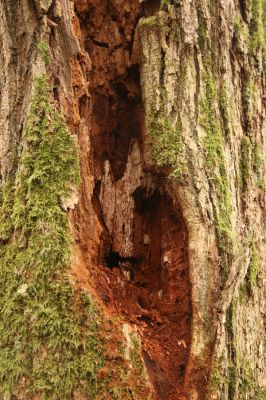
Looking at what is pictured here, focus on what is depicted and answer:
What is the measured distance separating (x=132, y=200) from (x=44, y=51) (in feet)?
2.89

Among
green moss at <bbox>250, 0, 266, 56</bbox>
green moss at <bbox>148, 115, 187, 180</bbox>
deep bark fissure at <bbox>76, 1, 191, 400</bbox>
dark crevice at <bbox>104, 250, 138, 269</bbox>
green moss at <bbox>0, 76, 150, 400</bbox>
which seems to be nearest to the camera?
green moss at <bbox>0, 76, 150, 400</bbox>

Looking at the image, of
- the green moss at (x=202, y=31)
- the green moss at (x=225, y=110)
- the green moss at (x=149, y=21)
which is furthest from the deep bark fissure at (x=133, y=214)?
the green moss at (x=225, y=110)

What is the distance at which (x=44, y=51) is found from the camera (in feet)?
8.45

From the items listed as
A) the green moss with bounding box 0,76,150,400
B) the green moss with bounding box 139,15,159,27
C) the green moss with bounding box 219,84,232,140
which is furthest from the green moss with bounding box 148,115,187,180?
the green moss with bounding box 139,15,159,27

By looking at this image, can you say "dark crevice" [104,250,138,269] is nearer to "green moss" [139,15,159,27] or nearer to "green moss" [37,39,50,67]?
"green moss" [37,39,50,67]

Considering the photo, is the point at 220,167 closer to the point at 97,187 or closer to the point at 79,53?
the point at 97,187

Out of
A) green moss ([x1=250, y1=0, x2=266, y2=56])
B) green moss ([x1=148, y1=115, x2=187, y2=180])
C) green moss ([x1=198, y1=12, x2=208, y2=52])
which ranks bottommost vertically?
green moss ([x1=148, y1=115, x2=187, y2=180])

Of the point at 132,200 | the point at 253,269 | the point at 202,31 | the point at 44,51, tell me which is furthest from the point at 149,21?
the point at 253,269

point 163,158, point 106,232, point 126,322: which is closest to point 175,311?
point 126,322

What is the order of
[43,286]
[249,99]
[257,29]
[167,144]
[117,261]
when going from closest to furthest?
1. [43,286]
2. [167,144]
3. [117,261]
4. [249,99]
5. [257,29]

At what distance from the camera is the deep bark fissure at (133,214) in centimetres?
241

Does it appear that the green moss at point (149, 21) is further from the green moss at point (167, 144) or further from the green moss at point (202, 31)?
the green moss at point (167, 144)

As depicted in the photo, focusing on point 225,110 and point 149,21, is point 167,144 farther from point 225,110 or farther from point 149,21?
point 149,21

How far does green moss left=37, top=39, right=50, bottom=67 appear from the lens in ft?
8.43
